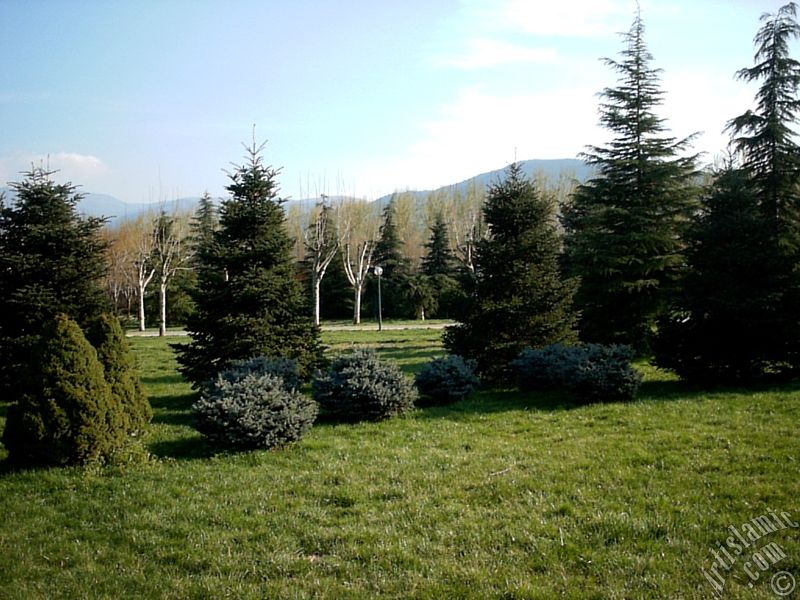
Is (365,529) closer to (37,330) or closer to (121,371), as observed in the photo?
(121,371)

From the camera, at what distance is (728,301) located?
1177cm

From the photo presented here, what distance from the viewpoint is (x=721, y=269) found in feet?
40.6

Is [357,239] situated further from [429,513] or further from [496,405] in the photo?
[429,513]

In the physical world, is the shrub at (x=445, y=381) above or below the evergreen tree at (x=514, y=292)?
below

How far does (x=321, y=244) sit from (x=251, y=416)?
3165 centimetres

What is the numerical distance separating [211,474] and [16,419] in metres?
2.89

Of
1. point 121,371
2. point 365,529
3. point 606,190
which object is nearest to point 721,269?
point 606,190

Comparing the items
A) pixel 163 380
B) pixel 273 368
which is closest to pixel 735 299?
pixel 273 368

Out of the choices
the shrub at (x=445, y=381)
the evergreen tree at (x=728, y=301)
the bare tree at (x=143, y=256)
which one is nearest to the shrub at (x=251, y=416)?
the shrub at (x=445, y=381)

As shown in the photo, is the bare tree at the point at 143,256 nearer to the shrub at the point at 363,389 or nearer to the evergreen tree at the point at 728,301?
the shrub at the point at 363,389

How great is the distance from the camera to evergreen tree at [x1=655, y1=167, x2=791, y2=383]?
11.6 meters

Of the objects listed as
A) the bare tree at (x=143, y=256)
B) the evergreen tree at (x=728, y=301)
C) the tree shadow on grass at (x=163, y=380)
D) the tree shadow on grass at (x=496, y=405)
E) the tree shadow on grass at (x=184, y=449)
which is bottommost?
the tree shadow on grass at (x=184, y=449)

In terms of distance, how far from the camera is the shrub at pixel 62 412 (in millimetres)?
7664

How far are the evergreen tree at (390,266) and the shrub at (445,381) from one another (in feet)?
114
